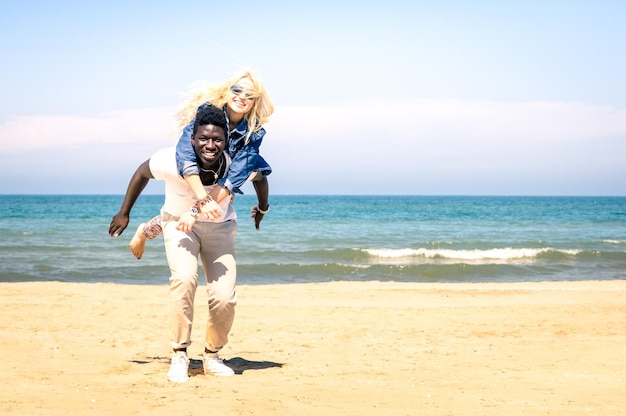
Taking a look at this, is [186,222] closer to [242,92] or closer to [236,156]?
[236,156]

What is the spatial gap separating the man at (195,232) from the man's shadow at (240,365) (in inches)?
20.6

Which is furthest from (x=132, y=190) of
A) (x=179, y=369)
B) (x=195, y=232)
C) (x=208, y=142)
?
(x=179, y=369)

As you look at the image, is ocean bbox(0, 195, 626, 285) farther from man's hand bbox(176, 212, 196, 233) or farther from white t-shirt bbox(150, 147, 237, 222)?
man's hand bbox(176, 212, 196, 233)

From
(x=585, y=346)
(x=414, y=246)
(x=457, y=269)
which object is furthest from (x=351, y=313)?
(x=414, y=246)

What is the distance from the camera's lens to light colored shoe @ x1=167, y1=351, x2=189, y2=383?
499 cm

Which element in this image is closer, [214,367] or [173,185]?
[173,185]

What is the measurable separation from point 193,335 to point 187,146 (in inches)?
148

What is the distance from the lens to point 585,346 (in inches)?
265

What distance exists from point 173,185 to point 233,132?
57 cm

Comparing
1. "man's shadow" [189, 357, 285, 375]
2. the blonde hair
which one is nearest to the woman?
the blonde hair

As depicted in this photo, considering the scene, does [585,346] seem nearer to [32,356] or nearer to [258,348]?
[258,348]

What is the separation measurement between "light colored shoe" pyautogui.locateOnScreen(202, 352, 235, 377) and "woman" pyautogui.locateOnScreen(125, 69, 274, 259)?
4.16 ft

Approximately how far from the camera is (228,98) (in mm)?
4754

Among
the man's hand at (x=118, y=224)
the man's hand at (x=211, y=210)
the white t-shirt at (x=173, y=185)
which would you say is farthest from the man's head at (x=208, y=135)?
the man's hand at (x=118, y=224)
